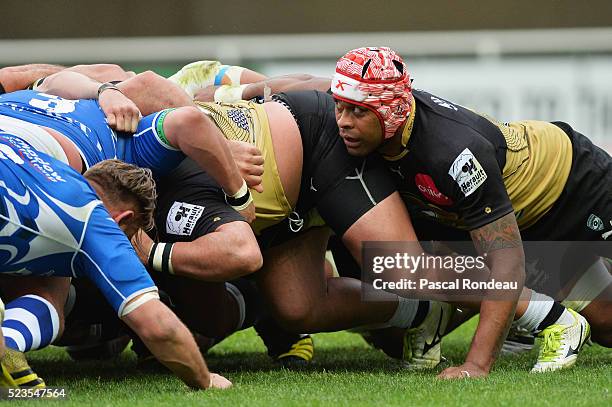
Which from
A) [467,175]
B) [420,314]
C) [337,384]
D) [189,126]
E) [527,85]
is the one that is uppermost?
[189,126]

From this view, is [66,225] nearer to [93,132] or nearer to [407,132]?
[93,132]

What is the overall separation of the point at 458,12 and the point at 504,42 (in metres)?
0.91

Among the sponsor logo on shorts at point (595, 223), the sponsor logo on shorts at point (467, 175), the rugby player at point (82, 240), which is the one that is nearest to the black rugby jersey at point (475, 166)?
the sponsor logo on shorts at point (467, 175)

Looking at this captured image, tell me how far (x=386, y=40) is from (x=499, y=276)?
8.09m

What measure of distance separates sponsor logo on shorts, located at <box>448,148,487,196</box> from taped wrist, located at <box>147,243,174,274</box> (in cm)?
116

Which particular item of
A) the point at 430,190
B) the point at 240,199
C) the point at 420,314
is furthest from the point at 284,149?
the point at 420,314

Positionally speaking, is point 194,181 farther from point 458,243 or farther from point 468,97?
point 468,97

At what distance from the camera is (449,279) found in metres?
5.29

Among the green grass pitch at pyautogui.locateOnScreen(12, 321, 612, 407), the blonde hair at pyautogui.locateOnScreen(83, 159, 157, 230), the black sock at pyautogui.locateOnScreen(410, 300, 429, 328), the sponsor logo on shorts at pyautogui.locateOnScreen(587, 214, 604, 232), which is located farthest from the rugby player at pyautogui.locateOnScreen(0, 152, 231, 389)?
the sponsor logo on shorts at pyautogui.locateOnScreen(587, 214, 604, 232)

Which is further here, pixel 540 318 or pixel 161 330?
pixel 540 318

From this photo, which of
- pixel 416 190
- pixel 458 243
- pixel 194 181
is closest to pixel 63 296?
pixel 194 181

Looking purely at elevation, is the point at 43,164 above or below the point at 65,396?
above

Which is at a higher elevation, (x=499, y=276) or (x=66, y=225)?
(x=66, y=225)

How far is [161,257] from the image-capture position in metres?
4.66
